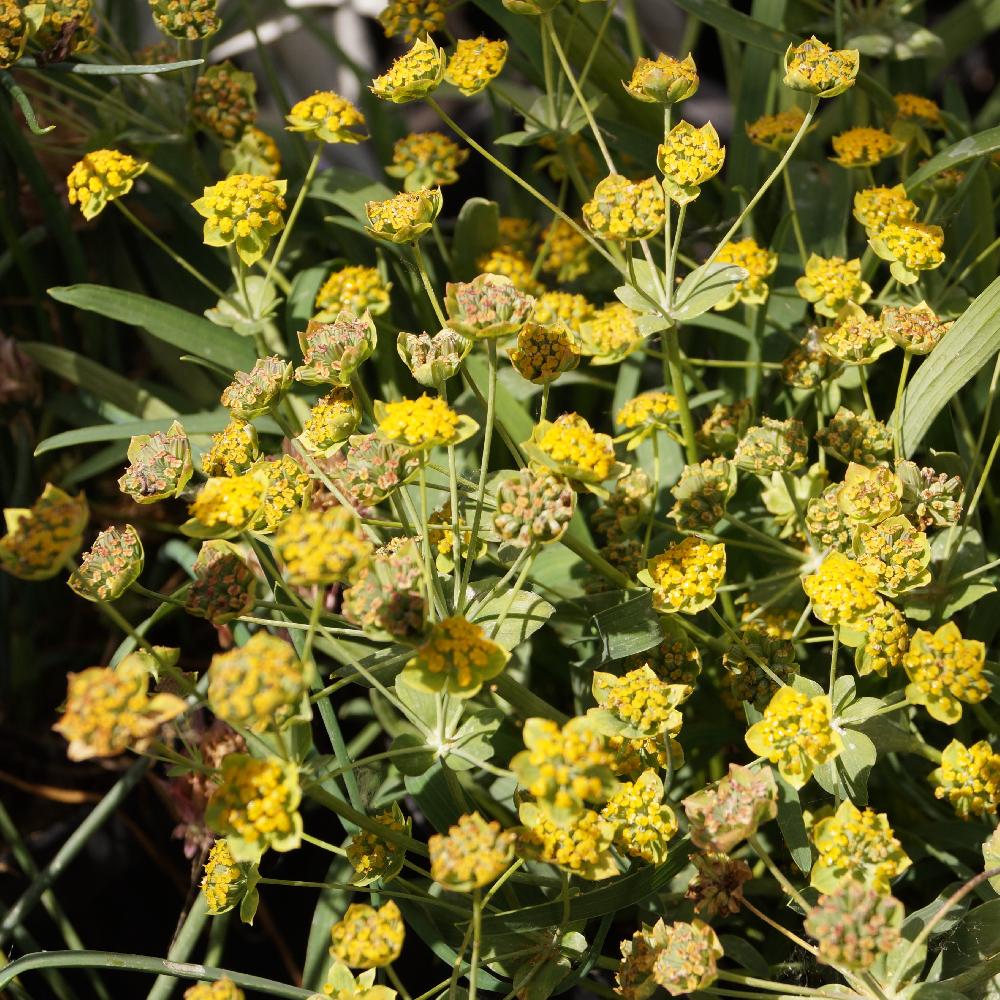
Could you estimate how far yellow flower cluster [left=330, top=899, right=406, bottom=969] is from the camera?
0.72 meters

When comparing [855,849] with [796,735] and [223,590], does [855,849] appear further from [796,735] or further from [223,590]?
[223,590]

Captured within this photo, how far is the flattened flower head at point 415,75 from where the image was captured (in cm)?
96

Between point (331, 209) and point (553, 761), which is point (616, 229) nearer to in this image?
point (553, 761)

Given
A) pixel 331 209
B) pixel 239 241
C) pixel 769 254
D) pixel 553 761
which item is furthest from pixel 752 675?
pixel 331 209

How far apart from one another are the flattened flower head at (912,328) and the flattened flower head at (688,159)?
20 centimetres

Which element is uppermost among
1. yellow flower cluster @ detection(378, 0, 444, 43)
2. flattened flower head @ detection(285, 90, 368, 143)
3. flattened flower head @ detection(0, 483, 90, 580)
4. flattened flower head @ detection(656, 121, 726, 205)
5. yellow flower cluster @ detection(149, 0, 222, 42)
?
yellow flower cluster @ detection(149, 0, 222, 42)

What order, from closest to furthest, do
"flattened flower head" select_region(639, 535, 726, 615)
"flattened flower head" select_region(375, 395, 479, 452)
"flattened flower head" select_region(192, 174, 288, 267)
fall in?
"flattened flower head" select_region(375, 395, 479, 452) < "flattened flower head" select_region(639, 535, 726, 615) < "flattened flower head" select_region(192, 174, 288, 267)

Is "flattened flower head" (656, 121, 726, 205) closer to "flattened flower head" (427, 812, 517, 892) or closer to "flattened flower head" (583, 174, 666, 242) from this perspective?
"flattened flower head" (583, 174, 666, 242)

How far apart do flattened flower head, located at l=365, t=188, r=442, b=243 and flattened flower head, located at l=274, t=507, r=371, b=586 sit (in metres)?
0.32

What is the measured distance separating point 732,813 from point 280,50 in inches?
65.9

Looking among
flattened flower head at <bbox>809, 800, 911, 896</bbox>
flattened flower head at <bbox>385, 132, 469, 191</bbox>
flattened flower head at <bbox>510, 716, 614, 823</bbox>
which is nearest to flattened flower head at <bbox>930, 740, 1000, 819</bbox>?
flattened flower head at <bbox>809, 800, 911, 896</bbox>

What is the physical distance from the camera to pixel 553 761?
70cm

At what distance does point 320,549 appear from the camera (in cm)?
69

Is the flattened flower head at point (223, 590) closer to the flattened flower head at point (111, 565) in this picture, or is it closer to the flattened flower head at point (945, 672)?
the flattened flower head at point (111, 565)
